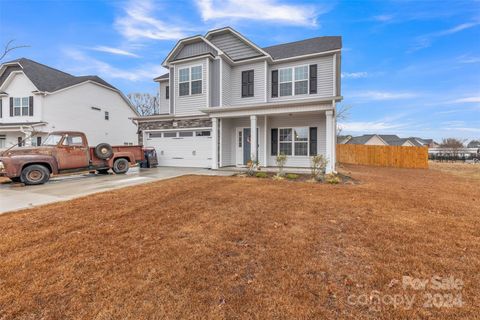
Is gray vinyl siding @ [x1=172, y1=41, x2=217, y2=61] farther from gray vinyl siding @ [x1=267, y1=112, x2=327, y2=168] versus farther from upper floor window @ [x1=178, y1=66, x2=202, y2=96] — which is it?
gray vinyl siding @ [x1=267, y1=112, x2=327, y2=168]

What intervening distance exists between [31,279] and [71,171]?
26.3ft

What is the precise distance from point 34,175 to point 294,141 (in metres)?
11.6

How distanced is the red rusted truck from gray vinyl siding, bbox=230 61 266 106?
726cm

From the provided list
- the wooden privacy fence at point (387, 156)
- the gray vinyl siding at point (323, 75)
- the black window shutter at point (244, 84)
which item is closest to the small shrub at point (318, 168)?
the gray vinyl siding at point (323, 75)

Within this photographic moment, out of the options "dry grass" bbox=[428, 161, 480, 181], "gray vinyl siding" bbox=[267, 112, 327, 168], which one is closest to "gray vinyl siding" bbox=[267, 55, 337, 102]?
"gray vinyl siding" bbox=[267, 112, 327, 168]

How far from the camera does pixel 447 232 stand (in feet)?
12.9

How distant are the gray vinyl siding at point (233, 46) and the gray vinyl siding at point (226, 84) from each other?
0.94 meters

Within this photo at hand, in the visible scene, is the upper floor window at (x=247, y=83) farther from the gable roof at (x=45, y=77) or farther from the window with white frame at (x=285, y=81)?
the gable roof at (x=45, y=77)

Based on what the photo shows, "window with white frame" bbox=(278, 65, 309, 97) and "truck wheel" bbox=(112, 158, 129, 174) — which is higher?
"window with white frame" bbox=(278, 65, 309, 97)

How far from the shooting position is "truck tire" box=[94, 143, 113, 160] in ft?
33.1

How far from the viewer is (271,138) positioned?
13281 mm

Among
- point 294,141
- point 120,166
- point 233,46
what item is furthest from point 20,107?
point 294,141

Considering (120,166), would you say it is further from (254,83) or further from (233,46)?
(233,46)

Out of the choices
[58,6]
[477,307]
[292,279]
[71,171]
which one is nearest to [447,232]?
[477,307]
